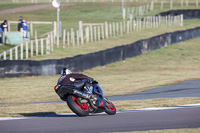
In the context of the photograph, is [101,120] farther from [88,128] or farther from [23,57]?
[23,57]

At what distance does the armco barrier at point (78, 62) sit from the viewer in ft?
70.6

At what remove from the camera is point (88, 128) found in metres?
9.26

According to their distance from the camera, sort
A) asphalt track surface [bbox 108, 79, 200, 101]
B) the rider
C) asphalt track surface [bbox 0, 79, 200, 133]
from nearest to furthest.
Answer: asphalt track surface [bbox 0, 79, 200, 133] < the rider < asphalt track surface [bbox 108, 79, 200, 101]

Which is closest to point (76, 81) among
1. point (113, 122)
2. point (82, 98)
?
point (82, 98)

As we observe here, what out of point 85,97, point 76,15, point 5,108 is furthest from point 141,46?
point 76,15

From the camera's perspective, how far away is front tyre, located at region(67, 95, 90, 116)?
1023 cm

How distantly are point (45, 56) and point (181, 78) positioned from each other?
10.0 m

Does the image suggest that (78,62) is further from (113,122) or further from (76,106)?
(113,122)

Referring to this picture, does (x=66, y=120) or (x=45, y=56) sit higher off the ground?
(x=66, y=120)

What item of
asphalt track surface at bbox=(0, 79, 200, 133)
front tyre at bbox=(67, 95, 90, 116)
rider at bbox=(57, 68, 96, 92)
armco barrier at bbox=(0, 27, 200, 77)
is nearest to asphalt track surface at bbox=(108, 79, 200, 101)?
asphalt track surface at bbox=(0, 79, 200, 133)

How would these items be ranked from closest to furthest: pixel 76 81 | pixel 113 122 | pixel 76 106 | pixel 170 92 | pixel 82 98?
pixel 113 122 → pixel 76 106 → pixel 82 98 → pixel 76 81 → pixel 170 92

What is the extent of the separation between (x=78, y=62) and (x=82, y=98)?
545 inches

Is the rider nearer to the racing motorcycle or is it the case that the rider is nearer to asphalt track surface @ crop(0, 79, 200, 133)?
the racing motorcycle

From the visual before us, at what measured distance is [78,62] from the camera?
955 inches
